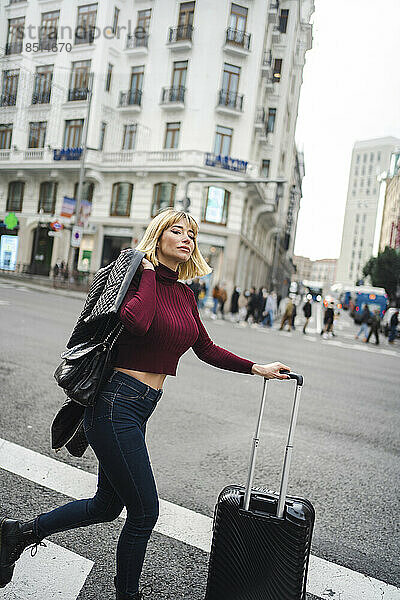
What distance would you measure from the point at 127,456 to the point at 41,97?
5423 mm

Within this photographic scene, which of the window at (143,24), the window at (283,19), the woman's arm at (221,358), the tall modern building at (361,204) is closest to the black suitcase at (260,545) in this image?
the woman's arm at (221,358)

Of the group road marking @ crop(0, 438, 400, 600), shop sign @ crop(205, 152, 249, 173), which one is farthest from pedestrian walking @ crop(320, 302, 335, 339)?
road marking @ crop(0, 438, 400, 600)

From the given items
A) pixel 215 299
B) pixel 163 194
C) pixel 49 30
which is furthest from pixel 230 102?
pixel 49 30

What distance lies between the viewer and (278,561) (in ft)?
7.07

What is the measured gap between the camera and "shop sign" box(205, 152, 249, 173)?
28975mm

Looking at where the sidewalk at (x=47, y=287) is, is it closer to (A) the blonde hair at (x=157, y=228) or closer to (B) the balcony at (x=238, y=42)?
(B) the balcony at (x=238, y=42)

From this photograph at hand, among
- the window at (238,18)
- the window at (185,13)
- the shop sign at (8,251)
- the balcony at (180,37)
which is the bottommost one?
the shop sign at (8,251)

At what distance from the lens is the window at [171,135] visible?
29.9 metres

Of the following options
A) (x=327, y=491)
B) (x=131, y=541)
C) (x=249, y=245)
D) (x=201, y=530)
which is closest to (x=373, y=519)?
(x=327, y=491)

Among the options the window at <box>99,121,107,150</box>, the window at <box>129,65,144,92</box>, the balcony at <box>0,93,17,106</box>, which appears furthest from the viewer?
the window at <box>129,65,144,92</box>

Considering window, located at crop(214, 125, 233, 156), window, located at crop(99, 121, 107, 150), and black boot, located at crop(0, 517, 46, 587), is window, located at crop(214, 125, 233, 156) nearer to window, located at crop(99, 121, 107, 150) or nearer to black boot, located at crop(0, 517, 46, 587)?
window, located at crop(99, 121, 107, 150)

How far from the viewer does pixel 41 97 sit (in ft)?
20.8

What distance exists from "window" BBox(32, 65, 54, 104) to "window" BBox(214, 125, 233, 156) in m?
23.8

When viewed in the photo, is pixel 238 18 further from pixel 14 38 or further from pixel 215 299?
pixel 14 38
